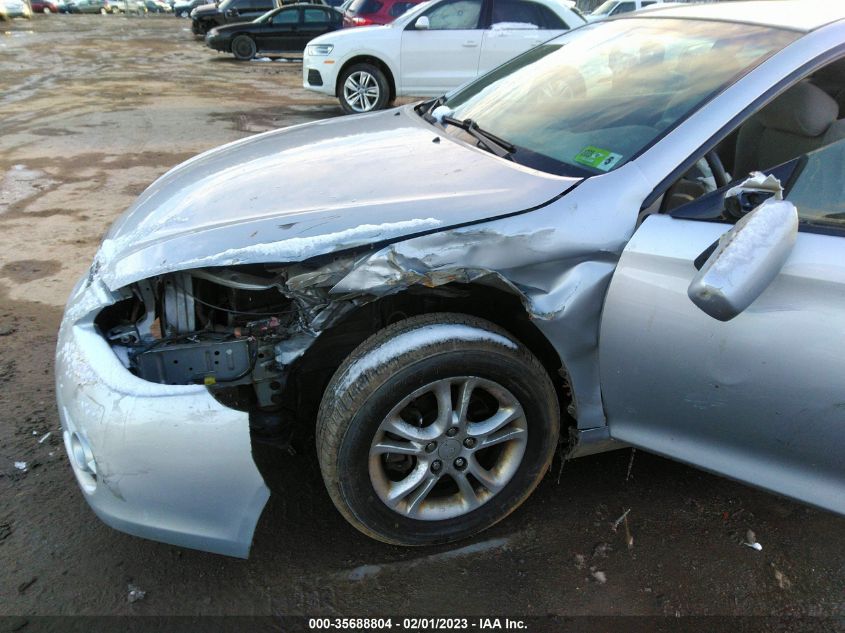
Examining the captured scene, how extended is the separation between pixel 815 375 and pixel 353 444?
1.32 meters

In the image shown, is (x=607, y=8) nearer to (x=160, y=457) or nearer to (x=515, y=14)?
(x=515, y=14)

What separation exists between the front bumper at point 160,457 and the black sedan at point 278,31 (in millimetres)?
15418

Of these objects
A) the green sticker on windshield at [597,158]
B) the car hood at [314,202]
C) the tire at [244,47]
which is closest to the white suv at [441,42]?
the car hood at [314,202]

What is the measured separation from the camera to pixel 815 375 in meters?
1.76

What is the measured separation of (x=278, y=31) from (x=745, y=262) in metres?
16.7

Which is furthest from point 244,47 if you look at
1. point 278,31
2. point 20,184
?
point 20,184

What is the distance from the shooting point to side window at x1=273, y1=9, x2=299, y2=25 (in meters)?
15.9

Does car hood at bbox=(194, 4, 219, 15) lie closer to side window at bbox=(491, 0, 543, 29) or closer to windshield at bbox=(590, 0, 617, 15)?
windshield at bbox=(590, 0, 617, 15)

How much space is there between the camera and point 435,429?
6.76 ft

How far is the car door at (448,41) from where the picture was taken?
8.71 meters

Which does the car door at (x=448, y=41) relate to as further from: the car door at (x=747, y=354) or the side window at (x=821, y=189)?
the car door at (x=747, y=354)

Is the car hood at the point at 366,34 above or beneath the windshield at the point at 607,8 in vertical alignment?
beneath

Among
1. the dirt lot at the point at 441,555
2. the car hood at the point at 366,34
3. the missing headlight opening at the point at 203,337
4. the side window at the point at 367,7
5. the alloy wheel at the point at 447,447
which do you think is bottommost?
the dirt lot at the point at 441,555

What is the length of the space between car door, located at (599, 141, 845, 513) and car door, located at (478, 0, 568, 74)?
7.34m
